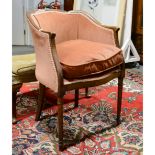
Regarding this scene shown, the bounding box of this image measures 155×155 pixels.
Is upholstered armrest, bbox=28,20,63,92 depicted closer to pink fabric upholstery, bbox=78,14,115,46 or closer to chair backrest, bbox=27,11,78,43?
chair backrest, bbox=27,11,78,43

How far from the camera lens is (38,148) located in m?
1.68

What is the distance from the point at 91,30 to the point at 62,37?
0.78 ft

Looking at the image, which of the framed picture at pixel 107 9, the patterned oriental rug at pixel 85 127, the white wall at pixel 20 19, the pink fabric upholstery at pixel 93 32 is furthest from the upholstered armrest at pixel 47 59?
the white wall at pixel 20 19

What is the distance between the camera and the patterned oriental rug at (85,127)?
1685 mm

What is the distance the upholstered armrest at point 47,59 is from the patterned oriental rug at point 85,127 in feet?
1.32

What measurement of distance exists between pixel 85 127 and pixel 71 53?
59cm

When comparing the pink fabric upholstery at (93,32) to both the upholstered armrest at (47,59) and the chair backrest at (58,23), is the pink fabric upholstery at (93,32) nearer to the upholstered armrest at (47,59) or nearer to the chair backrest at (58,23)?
the chair backrest at (58,23)

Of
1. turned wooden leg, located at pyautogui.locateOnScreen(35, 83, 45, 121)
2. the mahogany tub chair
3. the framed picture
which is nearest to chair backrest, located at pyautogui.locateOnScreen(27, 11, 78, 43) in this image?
the mahogany tub chair

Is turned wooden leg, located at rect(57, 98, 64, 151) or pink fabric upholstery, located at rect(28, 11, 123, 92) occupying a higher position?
pink fabric upholstery, located at rect(28, 11, 123, 92)

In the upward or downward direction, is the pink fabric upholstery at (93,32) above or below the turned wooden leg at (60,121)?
above

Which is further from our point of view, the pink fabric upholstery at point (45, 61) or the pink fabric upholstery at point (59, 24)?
the pink fabric upholstery at point (59, 24)

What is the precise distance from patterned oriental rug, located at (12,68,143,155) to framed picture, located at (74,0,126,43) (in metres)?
1.14

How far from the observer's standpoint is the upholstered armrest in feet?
5.08
